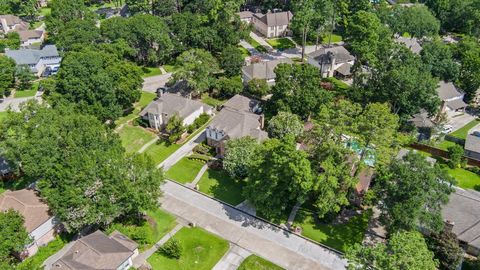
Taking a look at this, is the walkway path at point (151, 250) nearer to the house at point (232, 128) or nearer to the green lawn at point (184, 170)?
the green lawn at point (184, 170)

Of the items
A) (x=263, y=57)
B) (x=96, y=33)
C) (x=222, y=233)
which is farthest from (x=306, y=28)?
(x=222, y=233)

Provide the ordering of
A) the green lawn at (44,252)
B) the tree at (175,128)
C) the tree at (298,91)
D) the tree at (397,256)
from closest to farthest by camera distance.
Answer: the tree at (397,256), the green lawn at (44,252), the tree at (175,128), the tree at (298,91)

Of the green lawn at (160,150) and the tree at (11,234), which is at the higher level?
the tree at (11,234)

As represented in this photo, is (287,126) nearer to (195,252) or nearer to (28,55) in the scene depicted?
(195,252)

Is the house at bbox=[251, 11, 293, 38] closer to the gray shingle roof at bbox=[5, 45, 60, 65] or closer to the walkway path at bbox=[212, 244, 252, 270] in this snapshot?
the gray shingle roof at bbox=[5, 45, 60, 65]

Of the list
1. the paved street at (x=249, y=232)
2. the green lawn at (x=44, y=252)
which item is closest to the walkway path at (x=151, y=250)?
the paved street at (x=249, y=232)

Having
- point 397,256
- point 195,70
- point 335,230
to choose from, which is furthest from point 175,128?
point 397,256

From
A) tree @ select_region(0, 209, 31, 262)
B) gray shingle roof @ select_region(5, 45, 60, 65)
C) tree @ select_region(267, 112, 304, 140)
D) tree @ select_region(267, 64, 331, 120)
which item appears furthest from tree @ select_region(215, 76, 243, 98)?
tree @ select_region(0, 209, 31, 262)
